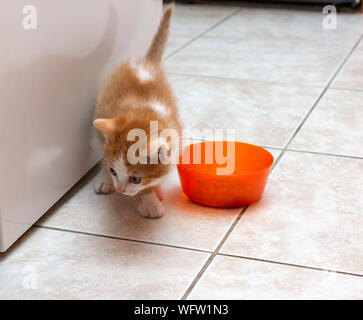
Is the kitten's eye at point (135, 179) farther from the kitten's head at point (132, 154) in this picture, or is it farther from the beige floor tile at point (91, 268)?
the beige floor tile at point (91, 268)

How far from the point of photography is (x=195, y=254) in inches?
52.1

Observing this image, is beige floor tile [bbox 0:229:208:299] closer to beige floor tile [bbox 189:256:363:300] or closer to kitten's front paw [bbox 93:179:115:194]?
beige floor tile [bbox 189:256:363:300]

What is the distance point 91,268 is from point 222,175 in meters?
0.37

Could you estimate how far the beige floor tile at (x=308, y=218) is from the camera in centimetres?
132

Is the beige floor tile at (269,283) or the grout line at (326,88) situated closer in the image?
the beige floor tile at (269,283)

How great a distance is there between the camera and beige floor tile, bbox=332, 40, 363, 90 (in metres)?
2.27

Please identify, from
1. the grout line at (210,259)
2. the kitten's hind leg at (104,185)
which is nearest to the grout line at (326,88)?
the grout line at (210,259)

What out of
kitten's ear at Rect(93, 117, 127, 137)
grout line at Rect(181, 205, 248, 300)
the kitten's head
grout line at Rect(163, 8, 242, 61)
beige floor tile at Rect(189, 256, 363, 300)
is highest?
kitten's ear at Rect(93, 117, 127, 137)

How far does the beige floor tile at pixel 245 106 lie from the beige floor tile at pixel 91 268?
0.62 meters

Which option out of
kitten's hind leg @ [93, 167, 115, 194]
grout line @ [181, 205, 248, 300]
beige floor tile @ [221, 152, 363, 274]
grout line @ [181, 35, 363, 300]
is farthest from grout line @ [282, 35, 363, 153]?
kitten's hind leg @ [93, 167, 115, 194]

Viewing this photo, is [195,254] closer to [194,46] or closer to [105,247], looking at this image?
[105,247]

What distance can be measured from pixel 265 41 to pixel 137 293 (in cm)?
183

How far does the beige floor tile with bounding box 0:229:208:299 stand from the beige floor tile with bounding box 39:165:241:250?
0.13 feet
